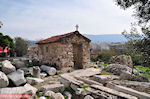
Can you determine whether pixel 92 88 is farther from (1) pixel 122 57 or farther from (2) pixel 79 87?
(1) pixel 122 57

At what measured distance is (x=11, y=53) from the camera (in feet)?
120

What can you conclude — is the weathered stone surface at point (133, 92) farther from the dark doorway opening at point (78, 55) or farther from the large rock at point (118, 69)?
the dark doorway opening at point (78, 55)

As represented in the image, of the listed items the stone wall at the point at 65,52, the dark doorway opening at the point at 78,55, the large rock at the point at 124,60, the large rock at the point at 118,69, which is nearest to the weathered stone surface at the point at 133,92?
the large rock at the point at 118,69

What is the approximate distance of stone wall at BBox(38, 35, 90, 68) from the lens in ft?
35.8

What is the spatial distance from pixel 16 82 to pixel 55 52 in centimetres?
550

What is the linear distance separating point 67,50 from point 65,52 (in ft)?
1.01

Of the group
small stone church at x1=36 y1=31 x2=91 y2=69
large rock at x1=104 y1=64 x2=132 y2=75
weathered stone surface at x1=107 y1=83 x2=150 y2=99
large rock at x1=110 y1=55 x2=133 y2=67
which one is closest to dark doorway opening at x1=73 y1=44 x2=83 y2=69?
small stone church at x1=36 y1=31 x2=91 y2=69

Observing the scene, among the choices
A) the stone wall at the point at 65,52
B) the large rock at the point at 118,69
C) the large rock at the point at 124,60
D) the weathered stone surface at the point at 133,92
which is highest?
the stone wall at the point at 65,52

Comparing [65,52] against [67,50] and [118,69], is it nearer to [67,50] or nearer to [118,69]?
[67,50]

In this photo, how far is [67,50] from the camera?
1120cm

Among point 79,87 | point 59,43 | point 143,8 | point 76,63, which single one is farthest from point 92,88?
point 76,63

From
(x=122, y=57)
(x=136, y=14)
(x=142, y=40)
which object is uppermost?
(x=136, y=14)

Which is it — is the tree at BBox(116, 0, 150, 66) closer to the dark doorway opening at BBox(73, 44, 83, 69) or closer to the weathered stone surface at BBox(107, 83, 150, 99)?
the weathered stone surface at BBox(107, 83, 150, 99)

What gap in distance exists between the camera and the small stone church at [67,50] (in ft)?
35.9
